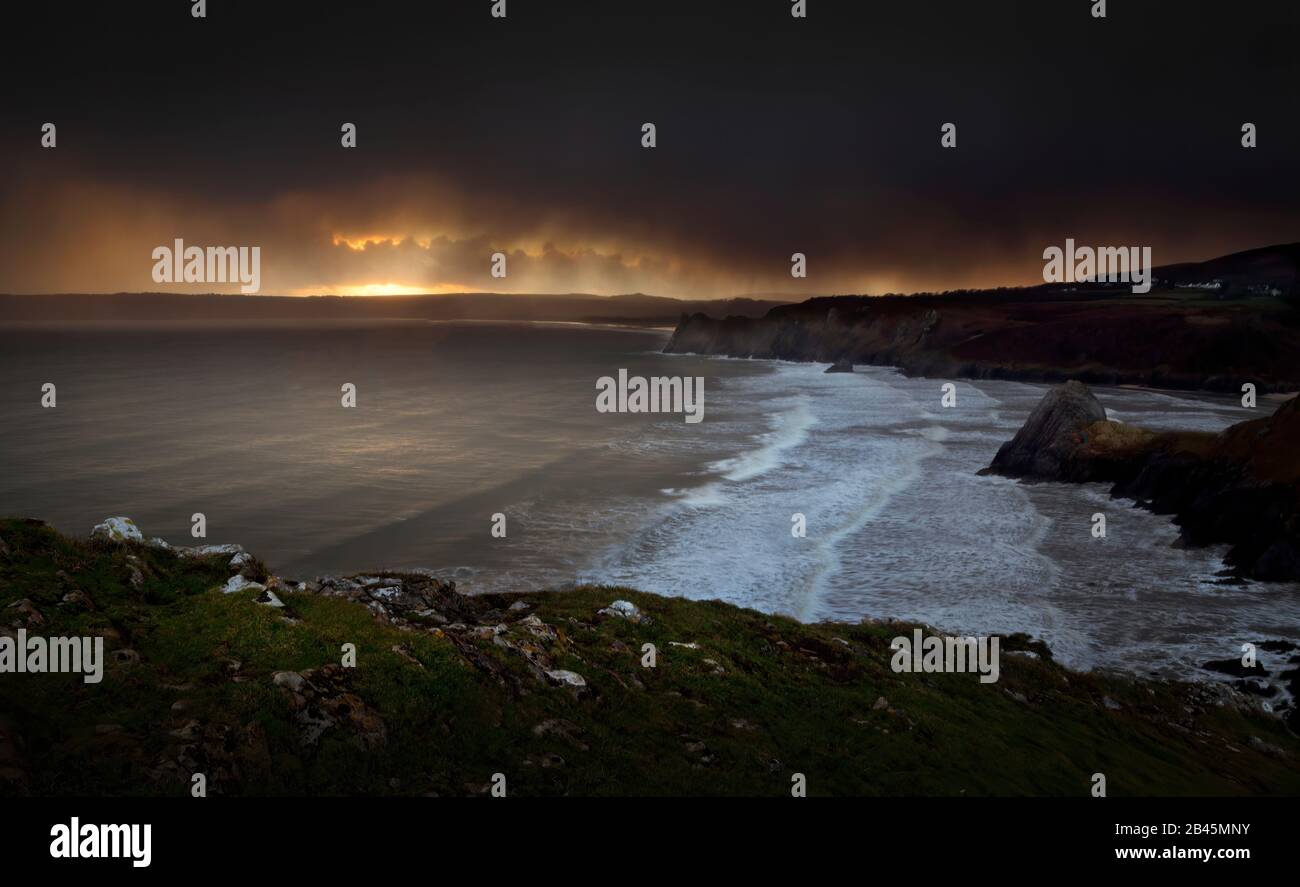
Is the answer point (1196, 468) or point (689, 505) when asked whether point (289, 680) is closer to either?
point (689, 505)

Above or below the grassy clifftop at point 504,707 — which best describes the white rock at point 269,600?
above

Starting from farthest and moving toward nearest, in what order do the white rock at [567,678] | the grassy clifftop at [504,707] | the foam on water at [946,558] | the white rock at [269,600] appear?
the foam on water at [946,558] → the white rock at [269,600] → the white rock at [567,678] → the grassy clifftop at [504,707]

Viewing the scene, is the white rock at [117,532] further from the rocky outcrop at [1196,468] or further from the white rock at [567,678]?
the rocky outcrop at [1196,468]
